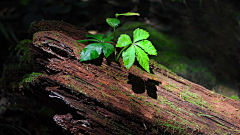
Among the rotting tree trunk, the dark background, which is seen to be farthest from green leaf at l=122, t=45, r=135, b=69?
the dark background

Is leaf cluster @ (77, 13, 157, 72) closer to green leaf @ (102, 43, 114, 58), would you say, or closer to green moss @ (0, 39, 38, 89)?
green leaf @ (102, 43, 114, 58)

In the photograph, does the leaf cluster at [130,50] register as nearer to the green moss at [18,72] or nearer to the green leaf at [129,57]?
the green leaf at [129,57]

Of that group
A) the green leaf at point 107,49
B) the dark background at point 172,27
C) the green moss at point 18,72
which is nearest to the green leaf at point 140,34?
the green leaf at point 107,49

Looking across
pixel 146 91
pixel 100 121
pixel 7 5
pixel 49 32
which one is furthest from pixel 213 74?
pixel 7 5

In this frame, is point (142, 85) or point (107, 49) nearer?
point (107, 49)

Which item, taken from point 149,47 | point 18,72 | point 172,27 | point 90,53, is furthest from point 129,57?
point 172,27

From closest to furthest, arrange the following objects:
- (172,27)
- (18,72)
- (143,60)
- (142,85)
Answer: (143,60) < (142,85) < (18,72) < (172,27)

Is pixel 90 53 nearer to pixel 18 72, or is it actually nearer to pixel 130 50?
pixel 130 50
